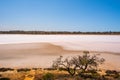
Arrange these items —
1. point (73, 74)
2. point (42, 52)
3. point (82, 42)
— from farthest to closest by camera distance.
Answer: point (82, 42)
point (42, 52)
point (73, 74)

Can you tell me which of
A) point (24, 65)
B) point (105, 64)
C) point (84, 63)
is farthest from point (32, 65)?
point (84, 63)

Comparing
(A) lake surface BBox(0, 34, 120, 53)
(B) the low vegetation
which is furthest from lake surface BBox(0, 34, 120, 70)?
(B) the low vegetation

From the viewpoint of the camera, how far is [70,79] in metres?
10.3

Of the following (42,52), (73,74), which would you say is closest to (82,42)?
(42,52)

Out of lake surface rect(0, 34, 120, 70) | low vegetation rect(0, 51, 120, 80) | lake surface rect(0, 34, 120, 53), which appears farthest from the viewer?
lake surface rect(0, 34, 120, 53)

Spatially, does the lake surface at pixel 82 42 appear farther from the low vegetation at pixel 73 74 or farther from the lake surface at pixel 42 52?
the low vegetation at pixel 73 74

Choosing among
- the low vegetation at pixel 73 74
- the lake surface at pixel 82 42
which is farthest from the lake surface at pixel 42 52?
the low vegetation at pixel 73 74

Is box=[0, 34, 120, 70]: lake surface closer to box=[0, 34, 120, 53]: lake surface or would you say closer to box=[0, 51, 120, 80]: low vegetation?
box=[0, 34, 120, 53]: lake surface

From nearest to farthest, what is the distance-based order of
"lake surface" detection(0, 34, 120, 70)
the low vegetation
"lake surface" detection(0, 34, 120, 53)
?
the low vegetation → "lake surface" detection(0, 34, 120, 70) → "lake surface" detection(0, 34, 120, 53)

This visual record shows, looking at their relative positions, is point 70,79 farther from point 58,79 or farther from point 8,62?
point 8,62

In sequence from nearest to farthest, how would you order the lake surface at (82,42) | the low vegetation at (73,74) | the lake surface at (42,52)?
the low vegetation at (73,74) → the lake surface at (42,52) → the lake surface at (82,42)

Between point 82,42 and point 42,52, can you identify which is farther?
point 82,42

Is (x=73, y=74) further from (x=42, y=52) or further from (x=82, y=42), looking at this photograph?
(x=82, y=42)

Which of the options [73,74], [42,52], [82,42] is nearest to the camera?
[73,74]
